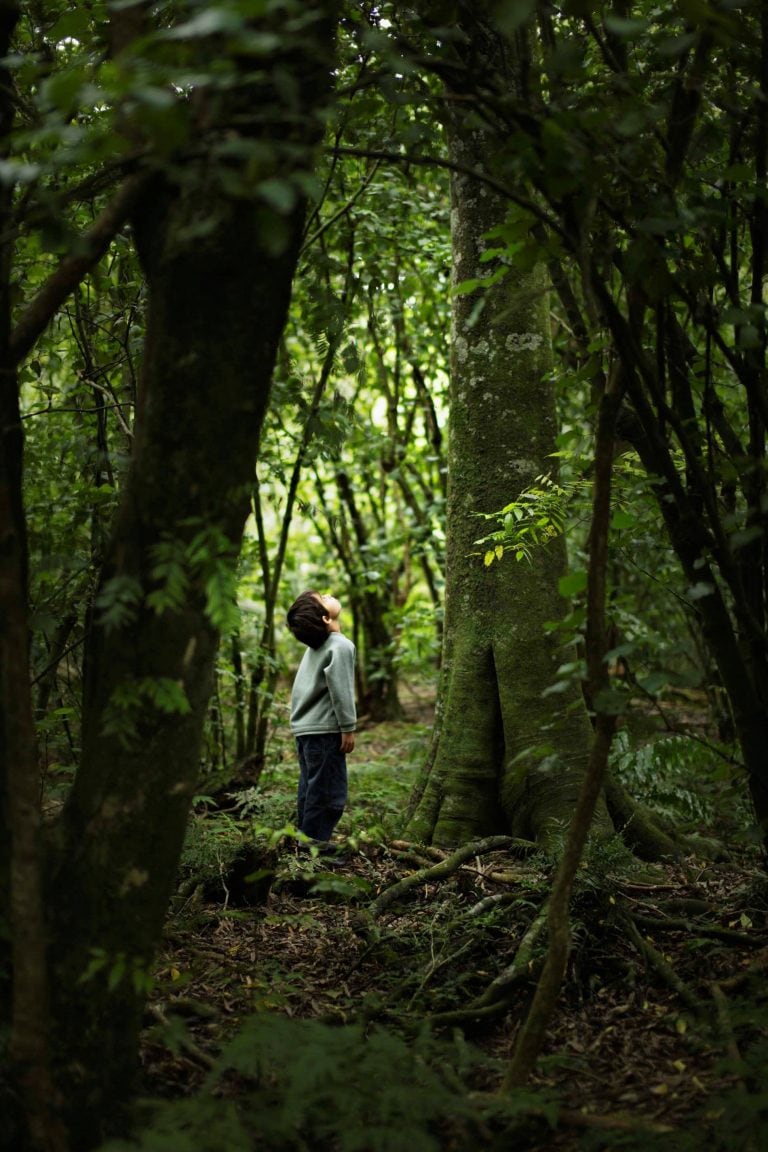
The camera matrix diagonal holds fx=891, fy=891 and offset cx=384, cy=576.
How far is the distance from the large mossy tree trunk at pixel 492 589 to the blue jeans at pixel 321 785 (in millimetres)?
678

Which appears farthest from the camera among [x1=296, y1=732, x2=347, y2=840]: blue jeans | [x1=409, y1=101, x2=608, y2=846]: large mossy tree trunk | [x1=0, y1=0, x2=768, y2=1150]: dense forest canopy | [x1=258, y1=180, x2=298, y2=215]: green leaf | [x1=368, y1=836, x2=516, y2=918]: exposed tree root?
[x1=296, y1=732, x2=347, y2=840]: blue jeans

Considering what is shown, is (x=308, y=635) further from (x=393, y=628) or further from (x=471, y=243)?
(x=393, y=628)

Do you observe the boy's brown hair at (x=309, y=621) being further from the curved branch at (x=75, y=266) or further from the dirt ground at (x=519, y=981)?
the curved branch at (x=75, y=266)

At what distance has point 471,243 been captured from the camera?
16.3 feet

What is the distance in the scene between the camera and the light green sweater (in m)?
5.59

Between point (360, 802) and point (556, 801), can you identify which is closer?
point (556, 801)

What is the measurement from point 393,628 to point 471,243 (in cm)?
717

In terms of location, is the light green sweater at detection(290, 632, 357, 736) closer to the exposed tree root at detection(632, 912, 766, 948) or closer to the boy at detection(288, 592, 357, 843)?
the boy at detection(288, 592, 357, 843)

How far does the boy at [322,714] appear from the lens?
5.43m

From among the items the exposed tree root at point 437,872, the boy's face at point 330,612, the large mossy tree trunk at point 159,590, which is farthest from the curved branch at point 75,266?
the boy's face at point 330,612

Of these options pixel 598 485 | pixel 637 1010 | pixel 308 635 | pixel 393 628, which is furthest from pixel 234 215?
pixel 393 628

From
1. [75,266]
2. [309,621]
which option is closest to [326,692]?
[309,621]

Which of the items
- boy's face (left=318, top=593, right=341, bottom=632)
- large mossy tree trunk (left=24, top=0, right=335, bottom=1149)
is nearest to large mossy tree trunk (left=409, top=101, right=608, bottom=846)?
boy's face (left=318, top=593, right=341, bottom=632)

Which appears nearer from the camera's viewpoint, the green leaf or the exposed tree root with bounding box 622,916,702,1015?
the green leaf
